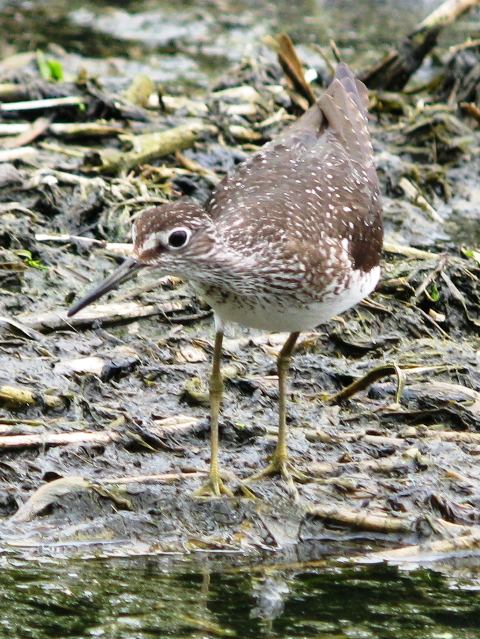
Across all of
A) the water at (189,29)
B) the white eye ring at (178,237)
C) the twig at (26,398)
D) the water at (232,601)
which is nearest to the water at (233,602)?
the water at (232,601)

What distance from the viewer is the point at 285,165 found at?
303 inches

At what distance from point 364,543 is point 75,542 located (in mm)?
1550

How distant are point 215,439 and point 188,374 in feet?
4.28

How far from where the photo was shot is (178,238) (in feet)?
21.1

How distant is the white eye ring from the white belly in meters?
0.45

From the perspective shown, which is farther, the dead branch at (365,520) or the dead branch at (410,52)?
the dead branch at (410,52)

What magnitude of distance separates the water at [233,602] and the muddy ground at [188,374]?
0.29 m

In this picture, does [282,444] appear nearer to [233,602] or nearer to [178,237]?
[233,602]

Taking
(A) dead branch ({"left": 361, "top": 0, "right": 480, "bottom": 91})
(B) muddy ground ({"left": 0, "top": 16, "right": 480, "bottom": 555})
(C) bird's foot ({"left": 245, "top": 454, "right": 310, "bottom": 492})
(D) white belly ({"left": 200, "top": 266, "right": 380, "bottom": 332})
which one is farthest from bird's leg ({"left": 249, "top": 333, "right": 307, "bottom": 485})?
(A) dead branch ({"left": 361, "top": 0, "right": 480, "bottom": 91})

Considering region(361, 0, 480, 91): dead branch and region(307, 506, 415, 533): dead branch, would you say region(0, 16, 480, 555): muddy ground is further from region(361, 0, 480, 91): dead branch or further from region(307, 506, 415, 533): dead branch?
region(361, 0, 480, 91): dead branch

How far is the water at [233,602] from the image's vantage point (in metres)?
5.81

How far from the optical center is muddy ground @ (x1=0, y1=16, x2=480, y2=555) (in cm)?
690

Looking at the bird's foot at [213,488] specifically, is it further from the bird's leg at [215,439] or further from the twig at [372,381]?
the twig at [372,381]

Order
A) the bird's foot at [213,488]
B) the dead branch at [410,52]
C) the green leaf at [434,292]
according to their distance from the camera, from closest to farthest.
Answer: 1. the bird's foot at [213,488]
2. the green leaf at [434,292]
3. the dead branch at [410,52]
